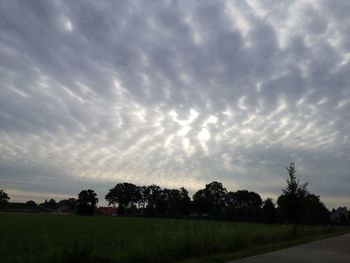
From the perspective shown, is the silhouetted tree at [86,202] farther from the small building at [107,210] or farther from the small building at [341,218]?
the small building at [341,218]

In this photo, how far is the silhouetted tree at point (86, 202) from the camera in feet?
507

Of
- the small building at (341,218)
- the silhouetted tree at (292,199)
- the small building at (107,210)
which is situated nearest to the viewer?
the silhouetted tree at (292,199)

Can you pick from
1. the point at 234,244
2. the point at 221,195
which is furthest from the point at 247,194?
the point at 234,244

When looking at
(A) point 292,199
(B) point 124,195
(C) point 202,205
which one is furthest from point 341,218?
(B) point 124,195

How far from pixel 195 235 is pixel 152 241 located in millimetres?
1947

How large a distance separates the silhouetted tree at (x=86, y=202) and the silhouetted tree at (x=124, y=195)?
806 inches

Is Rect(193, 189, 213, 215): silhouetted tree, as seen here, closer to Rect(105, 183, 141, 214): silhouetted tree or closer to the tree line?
the tree line

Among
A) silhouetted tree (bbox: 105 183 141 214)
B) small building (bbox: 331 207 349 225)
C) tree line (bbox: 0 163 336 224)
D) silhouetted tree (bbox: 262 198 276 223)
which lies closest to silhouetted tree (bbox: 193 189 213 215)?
tree line (bbox: 0 163 336 224)

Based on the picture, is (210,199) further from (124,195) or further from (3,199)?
(3,199)

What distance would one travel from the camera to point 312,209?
62.9m

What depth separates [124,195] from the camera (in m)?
179

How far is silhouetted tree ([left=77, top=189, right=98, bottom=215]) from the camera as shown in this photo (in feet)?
507

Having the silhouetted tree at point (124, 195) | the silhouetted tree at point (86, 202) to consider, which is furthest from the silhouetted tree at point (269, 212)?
the silhouetted tree at point (124, 195)

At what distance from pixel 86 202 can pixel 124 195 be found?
2585 cm
